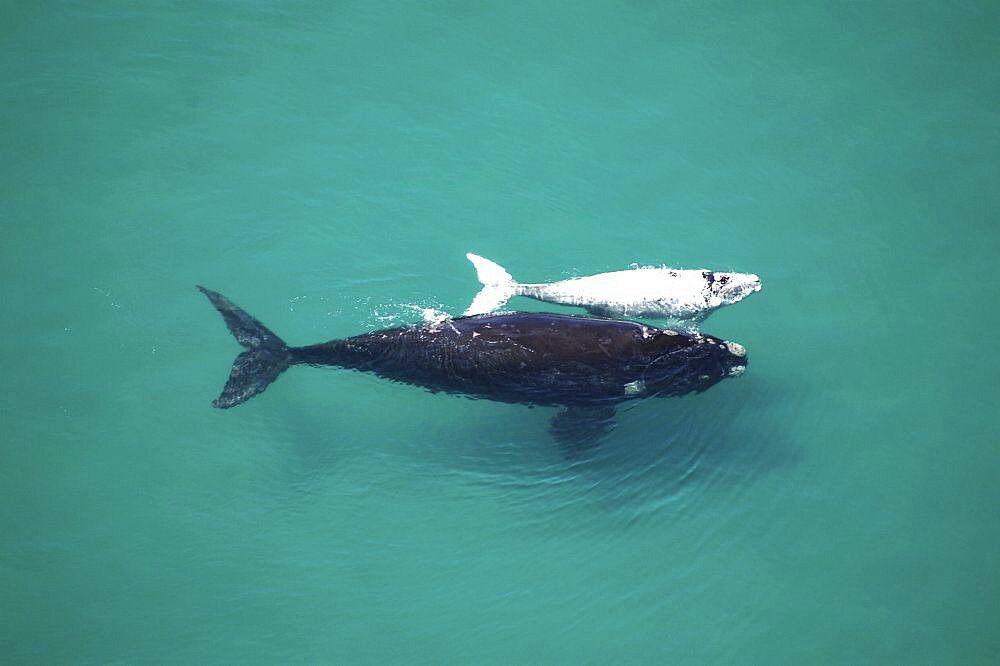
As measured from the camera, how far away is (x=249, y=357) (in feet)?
36.9

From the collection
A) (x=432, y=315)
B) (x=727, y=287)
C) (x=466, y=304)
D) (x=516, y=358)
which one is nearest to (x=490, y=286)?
(x=466, y=304)

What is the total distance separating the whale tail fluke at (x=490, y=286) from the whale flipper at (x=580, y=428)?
202 cm

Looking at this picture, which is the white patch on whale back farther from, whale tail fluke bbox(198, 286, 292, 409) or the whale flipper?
the whale flipper

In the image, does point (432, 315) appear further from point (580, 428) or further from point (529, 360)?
point (580, 428)

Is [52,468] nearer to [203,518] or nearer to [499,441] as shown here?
[203,518]

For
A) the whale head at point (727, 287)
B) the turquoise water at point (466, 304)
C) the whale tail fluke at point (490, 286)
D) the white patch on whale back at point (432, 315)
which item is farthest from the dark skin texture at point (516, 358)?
the whale head at point (727, 287)

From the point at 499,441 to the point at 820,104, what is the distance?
375 inches

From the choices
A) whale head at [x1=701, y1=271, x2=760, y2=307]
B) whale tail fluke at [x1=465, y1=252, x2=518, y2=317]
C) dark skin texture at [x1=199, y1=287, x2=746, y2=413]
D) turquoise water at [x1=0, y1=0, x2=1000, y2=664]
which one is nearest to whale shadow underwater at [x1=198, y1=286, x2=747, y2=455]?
dark skin texture at [x1=199, y1=287, x2=746, y2=413]

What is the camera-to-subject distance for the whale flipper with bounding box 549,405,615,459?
439 inches

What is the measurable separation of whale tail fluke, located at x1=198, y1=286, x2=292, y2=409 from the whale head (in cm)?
635

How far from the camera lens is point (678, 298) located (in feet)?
39.7

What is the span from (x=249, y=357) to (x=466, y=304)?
330 cm

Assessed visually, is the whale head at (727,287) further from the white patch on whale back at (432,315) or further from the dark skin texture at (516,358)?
the white patch on whale back at (432,315)

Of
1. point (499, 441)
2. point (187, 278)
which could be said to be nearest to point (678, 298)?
point (499, 441)
